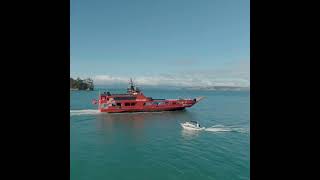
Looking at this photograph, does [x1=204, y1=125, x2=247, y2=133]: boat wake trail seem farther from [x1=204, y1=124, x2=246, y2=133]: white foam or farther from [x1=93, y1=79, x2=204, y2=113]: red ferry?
[x1=93, y1=79, x2=204, y2=113]: red ferry

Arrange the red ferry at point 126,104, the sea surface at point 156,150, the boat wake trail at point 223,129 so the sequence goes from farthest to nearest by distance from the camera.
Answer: the red ferry at point 126,104 → the boat wake trail at point 223,129 → the sea surface at point 156,150

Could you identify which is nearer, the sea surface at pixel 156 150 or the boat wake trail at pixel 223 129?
the sea surface at pixel 156 150

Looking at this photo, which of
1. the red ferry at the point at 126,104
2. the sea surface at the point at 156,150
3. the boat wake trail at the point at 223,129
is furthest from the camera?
the red ferry at the point at 126,104

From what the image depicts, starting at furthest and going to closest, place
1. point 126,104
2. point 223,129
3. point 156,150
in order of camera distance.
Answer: point 126,104
point 223,129
point 156,150

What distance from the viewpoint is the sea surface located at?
43.7 ft

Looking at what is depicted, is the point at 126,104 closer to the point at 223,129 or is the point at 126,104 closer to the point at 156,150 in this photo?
the point at 223,129

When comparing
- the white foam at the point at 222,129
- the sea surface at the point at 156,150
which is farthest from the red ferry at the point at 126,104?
the white foam at the point at 222,129

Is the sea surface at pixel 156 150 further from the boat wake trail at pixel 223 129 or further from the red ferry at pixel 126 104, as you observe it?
the red ferry at pixel 126 104

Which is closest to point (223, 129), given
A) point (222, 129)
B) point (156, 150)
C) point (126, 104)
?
point (222, 129)

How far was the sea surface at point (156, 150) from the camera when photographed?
13305mm

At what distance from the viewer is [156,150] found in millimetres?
17688

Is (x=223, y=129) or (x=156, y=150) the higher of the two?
(x=223, y=129)

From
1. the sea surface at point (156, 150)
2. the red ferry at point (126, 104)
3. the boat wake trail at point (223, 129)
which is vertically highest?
the red ferry at point (126, 104)
